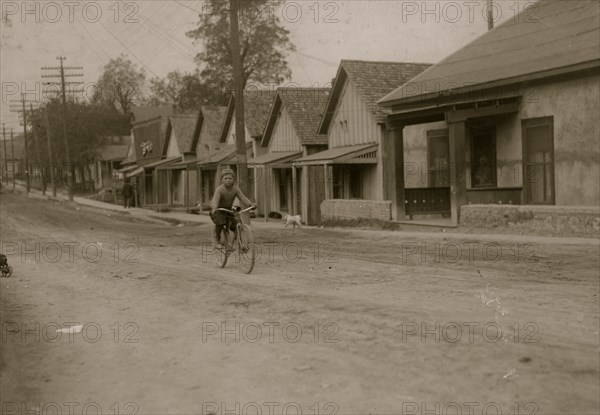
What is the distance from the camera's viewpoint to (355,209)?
907 inches

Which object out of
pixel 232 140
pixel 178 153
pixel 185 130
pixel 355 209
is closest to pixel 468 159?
pixel 355 209

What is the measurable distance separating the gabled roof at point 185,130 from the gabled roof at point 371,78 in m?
17.7

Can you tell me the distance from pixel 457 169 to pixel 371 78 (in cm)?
823

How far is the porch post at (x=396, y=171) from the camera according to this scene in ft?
71.9

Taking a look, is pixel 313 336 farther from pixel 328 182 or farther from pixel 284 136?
pixel 284 136

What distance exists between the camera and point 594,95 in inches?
675

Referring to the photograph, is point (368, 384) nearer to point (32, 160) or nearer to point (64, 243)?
point (64, 243)

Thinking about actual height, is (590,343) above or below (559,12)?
below

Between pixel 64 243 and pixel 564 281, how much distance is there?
43.1ft

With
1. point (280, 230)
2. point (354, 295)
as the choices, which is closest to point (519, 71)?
point (280, 230)

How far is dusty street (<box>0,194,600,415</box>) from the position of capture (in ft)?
18.1

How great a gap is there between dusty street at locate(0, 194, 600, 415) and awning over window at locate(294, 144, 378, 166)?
11006mm

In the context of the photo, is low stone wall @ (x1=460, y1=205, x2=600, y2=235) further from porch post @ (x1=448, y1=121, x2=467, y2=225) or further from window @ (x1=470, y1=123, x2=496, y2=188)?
window @ (x1=470, y1=123, x2=496, y2=188)

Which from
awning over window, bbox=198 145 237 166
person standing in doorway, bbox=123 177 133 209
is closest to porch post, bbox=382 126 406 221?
awning over window, bbox=198 145 237 166
